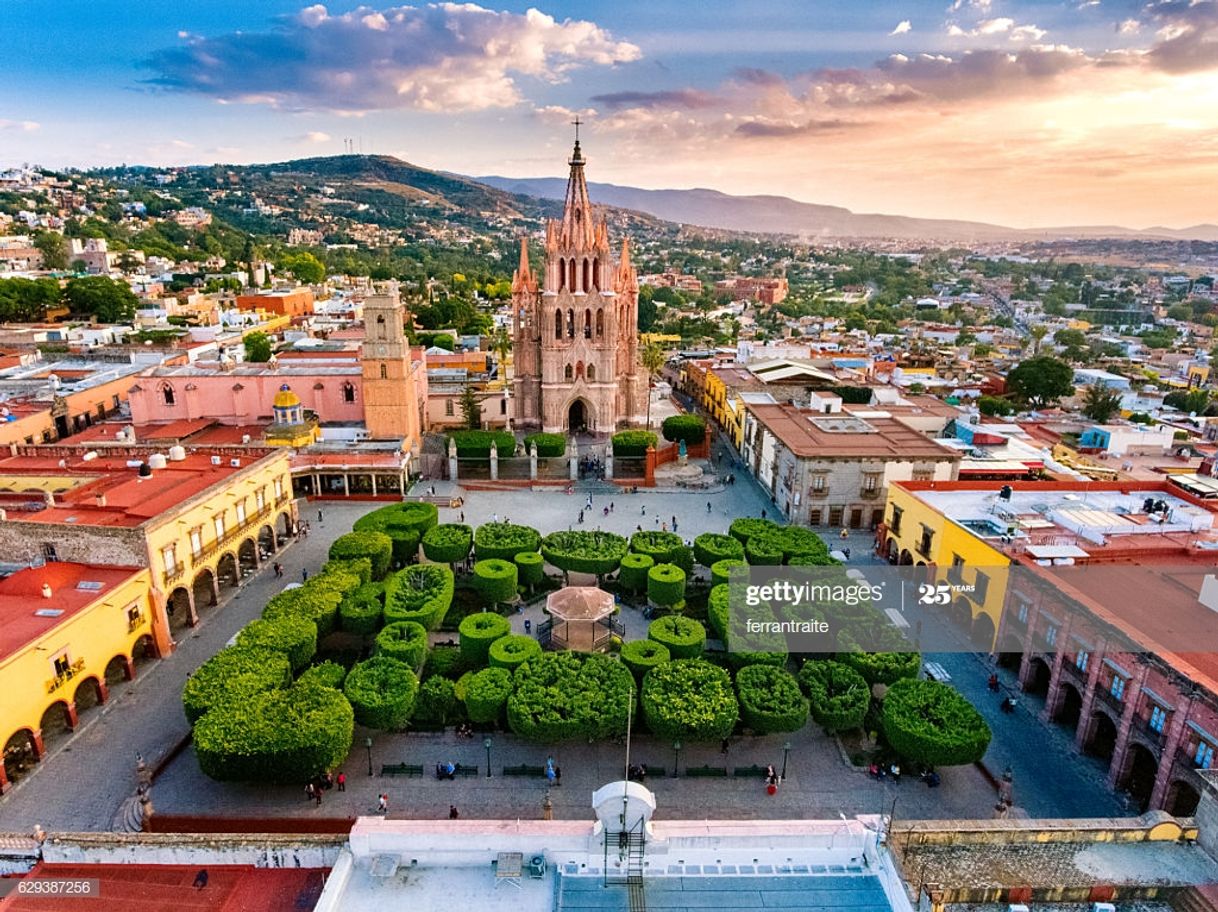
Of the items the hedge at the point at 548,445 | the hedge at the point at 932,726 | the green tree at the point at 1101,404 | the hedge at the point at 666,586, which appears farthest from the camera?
the green tree at the point at 1101,404

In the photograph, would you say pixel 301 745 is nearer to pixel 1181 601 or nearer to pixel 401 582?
pixel 401 582

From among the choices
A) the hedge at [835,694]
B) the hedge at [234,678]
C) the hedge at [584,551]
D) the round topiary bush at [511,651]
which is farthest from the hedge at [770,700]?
the hedge at [234,678]

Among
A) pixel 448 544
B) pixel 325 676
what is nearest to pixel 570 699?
pixel 325 676

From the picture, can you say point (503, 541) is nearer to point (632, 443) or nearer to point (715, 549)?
point (715, 549)

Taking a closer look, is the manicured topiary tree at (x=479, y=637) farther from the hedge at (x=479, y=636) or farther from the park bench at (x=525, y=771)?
the park bench at (x=525, y=771)

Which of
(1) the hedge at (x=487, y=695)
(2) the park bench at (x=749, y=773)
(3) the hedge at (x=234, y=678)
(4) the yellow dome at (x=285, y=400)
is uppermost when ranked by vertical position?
(4) the yellow dome at (x=285, y=400)

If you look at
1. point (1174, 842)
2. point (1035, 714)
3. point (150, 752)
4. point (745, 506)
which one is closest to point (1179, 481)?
point (1035, 714)

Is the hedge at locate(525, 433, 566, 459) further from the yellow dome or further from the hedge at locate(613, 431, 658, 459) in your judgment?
the yellow dome

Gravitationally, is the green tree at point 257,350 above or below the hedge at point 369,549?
above
